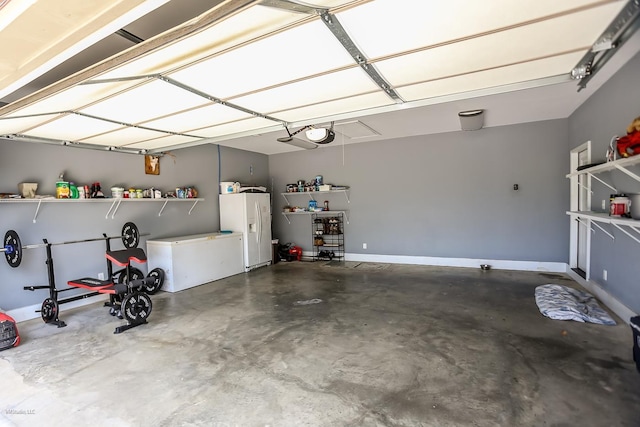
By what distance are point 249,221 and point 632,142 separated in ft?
19.2

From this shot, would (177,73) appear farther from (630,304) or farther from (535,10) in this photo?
(630,304)

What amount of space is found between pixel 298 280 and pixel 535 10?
5.09 meters

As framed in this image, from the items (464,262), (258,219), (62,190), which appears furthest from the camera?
(258,219)

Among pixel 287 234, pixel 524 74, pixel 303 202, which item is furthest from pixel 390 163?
pixel 524 74

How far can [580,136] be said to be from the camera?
501 centimetres

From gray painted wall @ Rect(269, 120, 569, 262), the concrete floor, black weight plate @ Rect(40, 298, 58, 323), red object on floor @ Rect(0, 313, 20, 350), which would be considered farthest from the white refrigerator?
red object on floor @ Rect(0, 313, 20, 350)

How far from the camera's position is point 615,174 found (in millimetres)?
3756

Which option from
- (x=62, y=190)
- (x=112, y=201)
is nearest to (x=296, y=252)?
(x=112, y=201)

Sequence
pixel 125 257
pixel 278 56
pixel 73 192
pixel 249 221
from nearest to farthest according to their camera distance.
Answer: pixel 278 56 < pixel 125 257 < pixel 73 192 < pixel 249 221

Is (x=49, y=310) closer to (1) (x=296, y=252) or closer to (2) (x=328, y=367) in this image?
(2) (x=328, y=367)

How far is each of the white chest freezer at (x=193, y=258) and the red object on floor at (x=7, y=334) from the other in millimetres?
2073

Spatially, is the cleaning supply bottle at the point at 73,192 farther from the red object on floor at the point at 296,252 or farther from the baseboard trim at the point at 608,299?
the baseboard trim at the point at 608,299

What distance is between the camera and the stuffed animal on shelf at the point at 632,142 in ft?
8.82

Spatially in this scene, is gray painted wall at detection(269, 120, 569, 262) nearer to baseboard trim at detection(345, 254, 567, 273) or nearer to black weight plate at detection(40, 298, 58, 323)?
baseboard trim at detection(345, 254, 567, 273)
